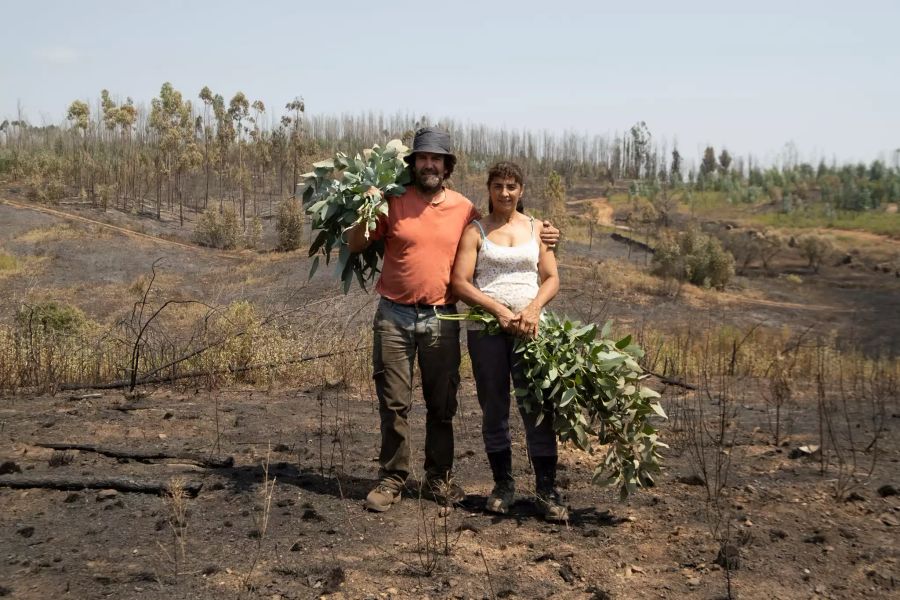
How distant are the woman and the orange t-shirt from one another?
0.08 m

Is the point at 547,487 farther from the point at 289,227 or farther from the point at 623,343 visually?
the point at 289,227

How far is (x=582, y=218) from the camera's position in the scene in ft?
126

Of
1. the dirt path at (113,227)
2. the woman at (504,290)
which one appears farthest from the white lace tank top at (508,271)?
the dirt path at (113,227)

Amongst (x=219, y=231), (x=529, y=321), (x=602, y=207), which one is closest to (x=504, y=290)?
(x=529, y=321)

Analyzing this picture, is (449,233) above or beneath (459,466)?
above

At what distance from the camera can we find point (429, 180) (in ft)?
14.2

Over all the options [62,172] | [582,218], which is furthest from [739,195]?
[62,172]

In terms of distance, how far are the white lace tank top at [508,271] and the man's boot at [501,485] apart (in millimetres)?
788

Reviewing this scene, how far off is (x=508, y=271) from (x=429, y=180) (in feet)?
2.04

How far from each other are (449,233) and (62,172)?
40.7 m

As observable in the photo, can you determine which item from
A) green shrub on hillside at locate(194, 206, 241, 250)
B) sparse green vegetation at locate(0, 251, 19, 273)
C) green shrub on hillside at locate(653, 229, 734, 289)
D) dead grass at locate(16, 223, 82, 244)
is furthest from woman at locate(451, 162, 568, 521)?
green shrub on hillside at locate(194, 206, 241, 250)

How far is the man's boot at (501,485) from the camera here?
14.5 feet

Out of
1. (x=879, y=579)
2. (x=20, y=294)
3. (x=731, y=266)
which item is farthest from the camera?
(x=731, y=266)

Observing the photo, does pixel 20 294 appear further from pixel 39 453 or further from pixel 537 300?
pixel 537 300
